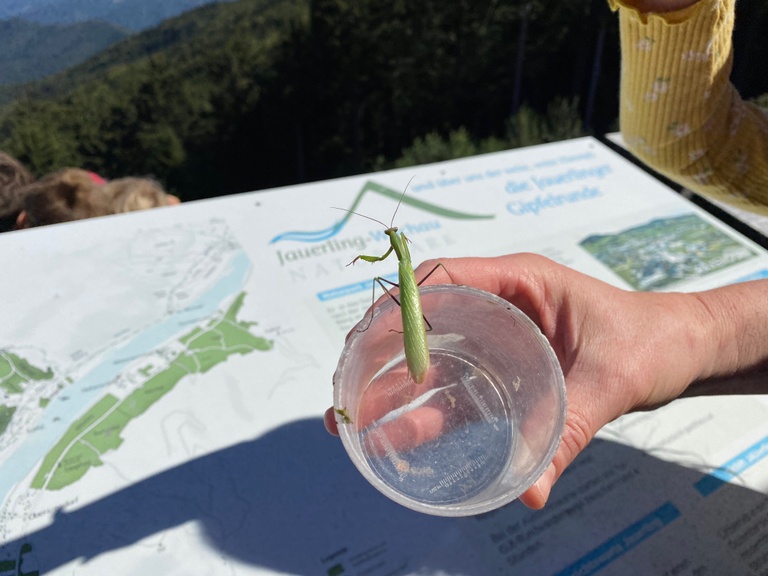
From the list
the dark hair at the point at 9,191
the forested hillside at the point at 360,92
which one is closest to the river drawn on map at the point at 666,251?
the dark hair at the point at 9,191

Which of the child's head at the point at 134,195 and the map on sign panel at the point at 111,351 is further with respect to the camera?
the child's head at the point at 134,195

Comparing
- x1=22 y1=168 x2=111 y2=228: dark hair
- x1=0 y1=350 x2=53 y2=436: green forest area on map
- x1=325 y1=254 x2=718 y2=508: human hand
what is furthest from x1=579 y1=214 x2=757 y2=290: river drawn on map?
x1=22 y1=168 x2=111 y2=228: dark hair

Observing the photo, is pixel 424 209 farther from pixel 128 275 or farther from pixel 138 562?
pixel 138 562

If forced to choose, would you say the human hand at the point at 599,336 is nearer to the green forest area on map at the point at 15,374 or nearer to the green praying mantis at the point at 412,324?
the green praying mantis at the point at 412,324

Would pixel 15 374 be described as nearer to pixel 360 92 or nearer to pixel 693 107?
pixel 693 107

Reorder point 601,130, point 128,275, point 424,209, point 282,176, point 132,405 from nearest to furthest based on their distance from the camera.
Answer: point 132,405 < point 128,275 < point 424,209 < point 601,130 < point 282,176

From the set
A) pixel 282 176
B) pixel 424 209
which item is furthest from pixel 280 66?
pixel 424 209

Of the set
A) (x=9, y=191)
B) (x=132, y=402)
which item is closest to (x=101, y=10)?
(x=9, y=191)
